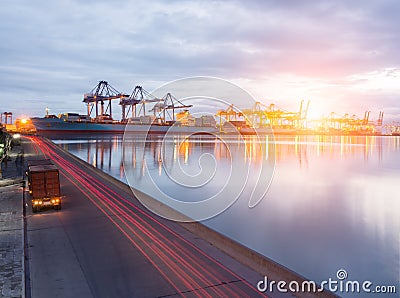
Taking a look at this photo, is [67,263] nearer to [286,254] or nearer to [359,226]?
[286,254]

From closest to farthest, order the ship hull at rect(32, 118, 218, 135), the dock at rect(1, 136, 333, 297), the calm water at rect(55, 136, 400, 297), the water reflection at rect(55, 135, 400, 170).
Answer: the dock at rect(1, 136, 333, 297) < the calm water at rect(55, 136, 400, 297) < the water reflection at rect(55, 135, 400, 170) < the ship hull at rect(32, 118, 218, 135)

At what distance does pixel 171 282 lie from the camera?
26.3 ft

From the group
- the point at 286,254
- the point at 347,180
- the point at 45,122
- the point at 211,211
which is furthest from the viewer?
the point at 45,122

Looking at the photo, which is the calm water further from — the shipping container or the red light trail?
the shipping container

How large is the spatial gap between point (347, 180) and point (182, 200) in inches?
760

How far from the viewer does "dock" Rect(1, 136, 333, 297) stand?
769 centimetres

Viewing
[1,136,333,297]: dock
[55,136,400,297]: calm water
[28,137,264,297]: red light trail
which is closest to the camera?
[1,136,333,297]: dock

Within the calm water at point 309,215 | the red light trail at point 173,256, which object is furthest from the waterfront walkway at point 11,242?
the calm water at point 309,215

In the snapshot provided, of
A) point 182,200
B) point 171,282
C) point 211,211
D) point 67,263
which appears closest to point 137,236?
point 67,263

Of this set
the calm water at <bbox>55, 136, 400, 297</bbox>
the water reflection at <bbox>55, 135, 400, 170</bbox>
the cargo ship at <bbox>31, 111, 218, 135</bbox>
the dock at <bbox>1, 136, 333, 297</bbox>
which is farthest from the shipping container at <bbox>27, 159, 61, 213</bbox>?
the cargo ship at <bbox>31, 111, 218, 135</bbox>

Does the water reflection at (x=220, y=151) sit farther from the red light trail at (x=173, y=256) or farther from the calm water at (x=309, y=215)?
the red light trail at (x=173, y=256)

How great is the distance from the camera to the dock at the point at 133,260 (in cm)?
769

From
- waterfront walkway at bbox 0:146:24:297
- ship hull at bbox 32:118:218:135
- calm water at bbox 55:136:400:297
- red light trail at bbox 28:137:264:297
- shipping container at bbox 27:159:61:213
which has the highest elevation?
ship hull at bbox 32:118:218:135

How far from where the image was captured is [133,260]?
9.30 metres
